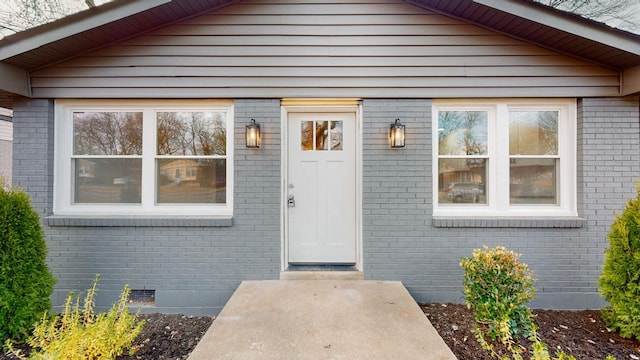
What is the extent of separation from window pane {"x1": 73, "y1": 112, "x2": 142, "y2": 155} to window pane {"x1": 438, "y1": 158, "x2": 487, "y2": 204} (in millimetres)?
3756

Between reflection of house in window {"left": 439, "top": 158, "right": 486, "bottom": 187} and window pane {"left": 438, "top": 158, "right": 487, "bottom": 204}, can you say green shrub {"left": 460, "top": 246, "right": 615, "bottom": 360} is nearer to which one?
window pane {"left": 438, "top": 158, "right": 487, "bottom": 204}

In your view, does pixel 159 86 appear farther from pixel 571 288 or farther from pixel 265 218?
pixel 571 288

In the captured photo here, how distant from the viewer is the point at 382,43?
11.2 ft

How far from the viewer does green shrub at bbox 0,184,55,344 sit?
2619 millimetres

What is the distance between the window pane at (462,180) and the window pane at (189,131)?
2.74m

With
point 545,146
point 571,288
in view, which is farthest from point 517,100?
point 571,288

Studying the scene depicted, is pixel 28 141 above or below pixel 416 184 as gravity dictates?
above

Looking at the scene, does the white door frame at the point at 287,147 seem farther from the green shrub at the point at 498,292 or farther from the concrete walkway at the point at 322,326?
the green shrub at the point at 498,292

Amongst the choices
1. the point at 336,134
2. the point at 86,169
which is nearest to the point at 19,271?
the point at 86,169

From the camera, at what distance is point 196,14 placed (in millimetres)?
3400

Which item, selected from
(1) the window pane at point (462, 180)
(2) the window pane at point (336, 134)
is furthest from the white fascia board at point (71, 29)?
(1) the window pane at point (462, 180)

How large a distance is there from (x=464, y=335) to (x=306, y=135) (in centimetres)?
275

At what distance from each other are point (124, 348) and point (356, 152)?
3.09 meters

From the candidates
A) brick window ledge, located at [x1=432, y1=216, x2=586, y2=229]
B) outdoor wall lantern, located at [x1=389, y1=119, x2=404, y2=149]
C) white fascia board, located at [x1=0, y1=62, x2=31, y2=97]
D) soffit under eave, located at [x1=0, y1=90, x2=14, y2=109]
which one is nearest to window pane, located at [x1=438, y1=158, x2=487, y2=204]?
brick window ledge, located at [x1=432, y1=216, x2=586, y2=229]
